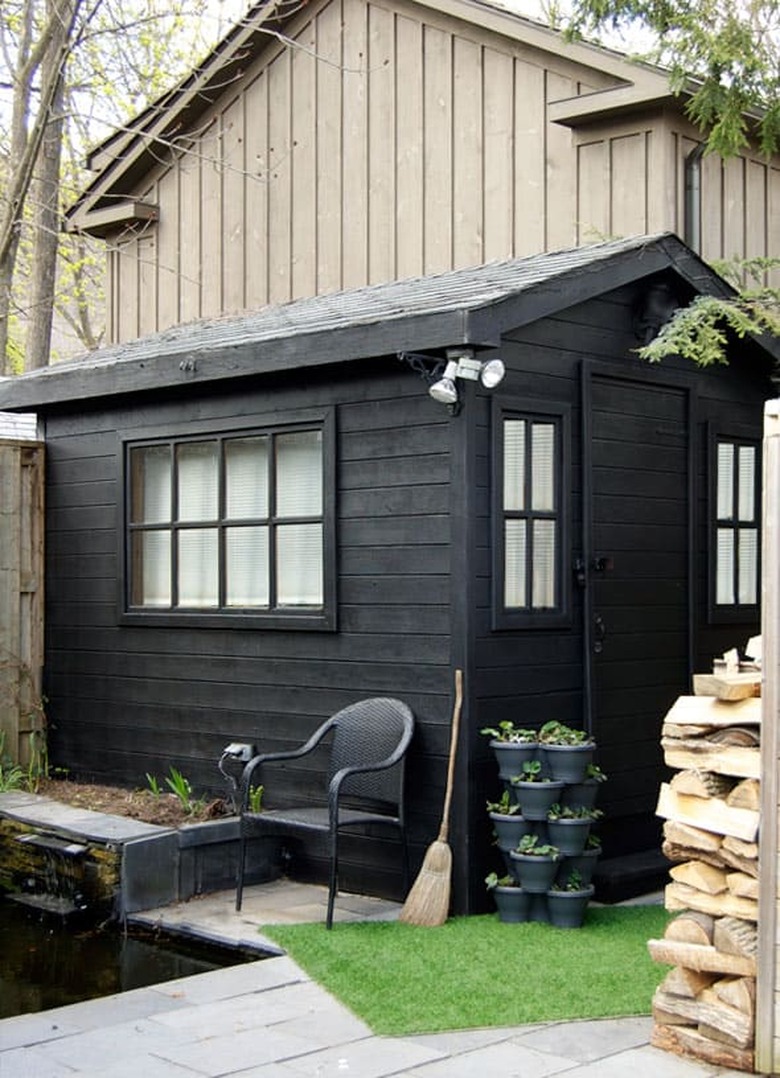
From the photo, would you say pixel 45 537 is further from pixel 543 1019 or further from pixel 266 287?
pixel 543 1019

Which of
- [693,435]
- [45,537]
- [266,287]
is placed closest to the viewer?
[693,435]

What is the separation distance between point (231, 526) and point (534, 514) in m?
1.88

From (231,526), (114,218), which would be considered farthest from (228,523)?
(114,218)

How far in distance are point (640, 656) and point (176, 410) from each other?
293 cm

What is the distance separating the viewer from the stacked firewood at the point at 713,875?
4316 millimetres

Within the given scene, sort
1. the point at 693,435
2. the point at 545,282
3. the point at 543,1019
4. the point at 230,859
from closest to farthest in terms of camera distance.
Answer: the point at 543,1019
the point at 545,282
the point at 230,859
the point at 693,435

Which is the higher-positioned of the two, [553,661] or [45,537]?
[45,537]

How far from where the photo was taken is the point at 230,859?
268 inches

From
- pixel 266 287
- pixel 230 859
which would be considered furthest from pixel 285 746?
pixel 266 287

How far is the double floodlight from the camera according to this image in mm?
6074

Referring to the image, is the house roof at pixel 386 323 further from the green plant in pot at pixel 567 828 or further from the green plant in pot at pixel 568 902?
the green plant in pot at pixel 568 902

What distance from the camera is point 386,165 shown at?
964 centimetres

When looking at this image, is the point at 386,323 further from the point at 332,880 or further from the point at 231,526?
the point at 332,880

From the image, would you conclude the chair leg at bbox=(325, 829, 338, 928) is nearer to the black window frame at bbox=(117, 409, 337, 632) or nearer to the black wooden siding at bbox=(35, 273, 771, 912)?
A: the black wooden siding at bbox=(35, 273, 771, 912)
